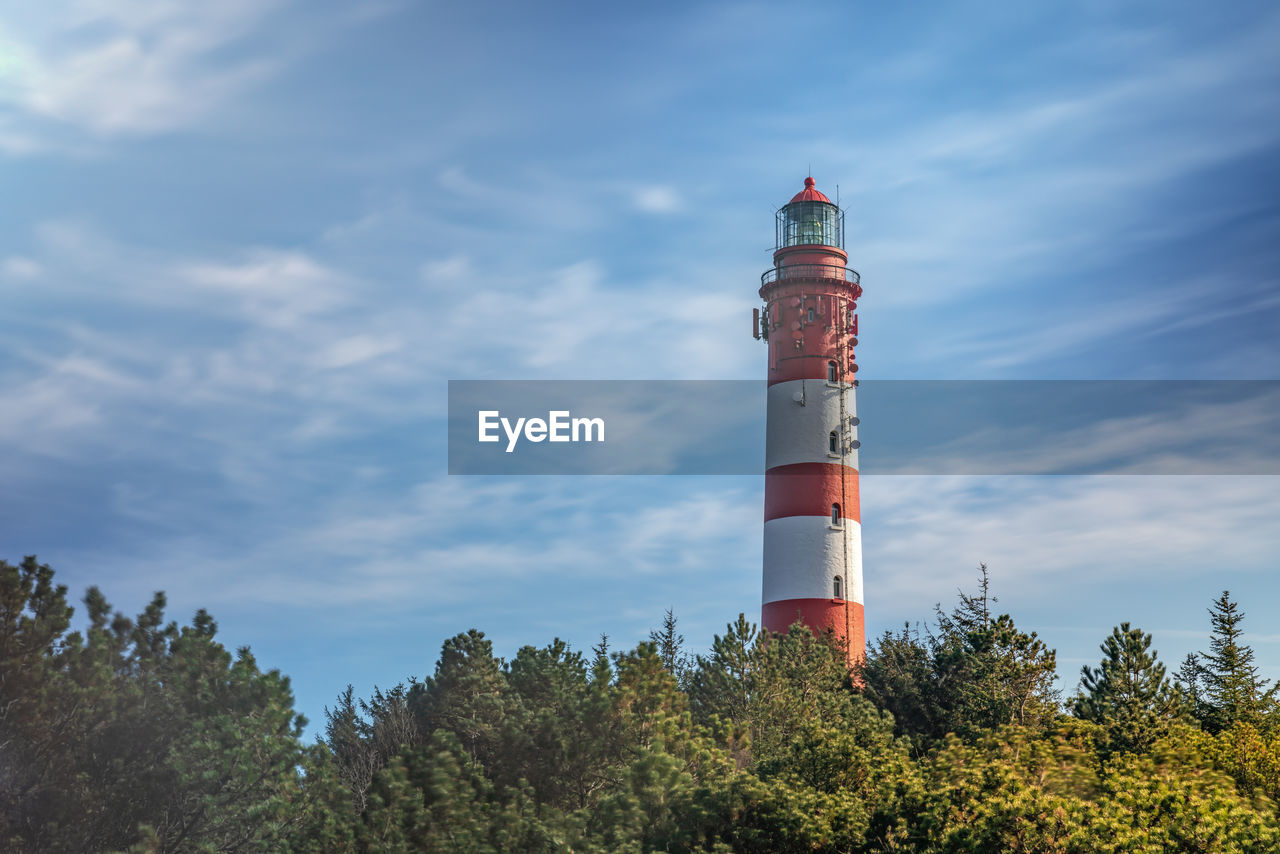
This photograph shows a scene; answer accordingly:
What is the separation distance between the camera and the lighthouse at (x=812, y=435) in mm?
50062

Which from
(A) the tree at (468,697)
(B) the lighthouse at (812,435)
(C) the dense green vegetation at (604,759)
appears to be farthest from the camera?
(B) the lighthouse at (812,435)

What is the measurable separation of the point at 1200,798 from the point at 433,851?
18.2m

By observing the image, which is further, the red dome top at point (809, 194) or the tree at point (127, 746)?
the red dome top at point (809, 194)

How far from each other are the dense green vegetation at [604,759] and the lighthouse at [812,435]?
752 cm

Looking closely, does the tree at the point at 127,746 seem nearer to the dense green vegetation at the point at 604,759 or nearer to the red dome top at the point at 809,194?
the dense green vegetation at the point at 604,759

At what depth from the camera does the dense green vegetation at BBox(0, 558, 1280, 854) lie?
29453mm

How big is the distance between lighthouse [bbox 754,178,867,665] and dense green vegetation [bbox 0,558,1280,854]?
7.52 m

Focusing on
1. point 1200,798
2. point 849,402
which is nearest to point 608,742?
point 1200,798

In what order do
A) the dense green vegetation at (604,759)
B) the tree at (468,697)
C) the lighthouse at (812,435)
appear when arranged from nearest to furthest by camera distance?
the dense green vegetation at (604,759)
the tree at (468,697)
the lighthouse at (812,435)

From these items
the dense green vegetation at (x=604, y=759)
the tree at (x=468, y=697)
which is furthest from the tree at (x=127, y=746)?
the tree at (x=468, y=697)

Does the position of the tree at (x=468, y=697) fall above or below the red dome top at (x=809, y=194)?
below

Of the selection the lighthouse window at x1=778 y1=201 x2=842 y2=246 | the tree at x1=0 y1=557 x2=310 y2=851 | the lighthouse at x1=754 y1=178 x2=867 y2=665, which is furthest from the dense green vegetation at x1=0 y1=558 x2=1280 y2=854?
the lighthouse window at x1=778 y1=201 x2=842 y2=246

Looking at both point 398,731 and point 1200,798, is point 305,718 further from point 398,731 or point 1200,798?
point 1200,798

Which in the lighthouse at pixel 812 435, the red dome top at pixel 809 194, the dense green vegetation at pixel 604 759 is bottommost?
the dense green vegetation at pixel 604 759
